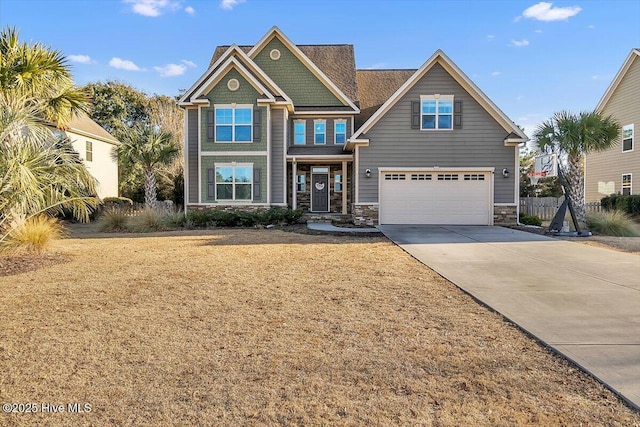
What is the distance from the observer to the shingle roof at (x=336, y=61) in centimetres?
2267

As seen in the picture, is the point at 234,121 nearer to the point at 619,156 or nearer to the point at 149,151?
the point at 149,151

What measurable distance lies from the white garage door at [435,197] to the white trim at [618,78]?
12224 mm

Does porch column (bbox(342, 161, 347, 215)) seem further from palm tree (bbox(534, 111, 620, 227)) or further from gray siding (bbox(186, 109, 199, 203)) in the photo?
palm tree (bbox(534, 111, 620, 227))

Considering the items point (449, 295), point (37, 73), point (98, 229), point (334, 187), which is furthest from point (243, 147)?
point (449, 295)

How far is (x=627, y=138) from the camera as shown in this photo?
2317cm

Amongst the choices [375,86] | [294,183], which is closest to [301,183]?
[294,183]

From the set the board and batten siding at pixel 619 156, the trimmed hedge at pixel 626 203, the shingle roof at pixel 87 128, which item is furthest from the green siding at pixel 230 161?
the board and batten siding at pixel 619 156

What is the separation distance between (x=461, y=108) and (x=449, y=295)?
44.0 ft

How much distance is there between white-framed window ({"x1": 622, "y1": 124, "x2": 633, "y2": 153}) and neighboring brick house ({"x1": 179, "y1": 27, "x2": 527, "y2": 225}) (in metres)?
10.4

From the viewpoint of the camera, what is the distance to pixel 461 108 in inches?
691

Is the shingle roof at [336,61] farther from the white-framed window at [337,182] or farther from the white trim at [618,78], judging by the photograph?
the white trim at [618,78]

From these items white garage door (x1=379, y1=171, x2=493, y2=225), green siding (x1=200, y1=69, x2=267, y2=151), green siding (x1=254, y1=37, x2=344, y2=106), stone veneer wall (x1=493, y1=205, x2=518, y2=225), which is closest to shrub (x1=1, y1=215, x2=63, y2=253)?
green siding (x1=200, y1=69, x2=267, y2=151)

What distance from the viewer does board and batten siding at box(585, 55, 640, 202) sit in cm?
2233

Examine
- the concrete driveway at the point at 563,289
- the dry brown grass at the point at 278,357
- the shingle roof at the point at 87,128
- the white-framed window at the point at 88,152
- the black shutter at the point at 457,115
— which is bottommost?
the dry brown grass at the point at 278,357
